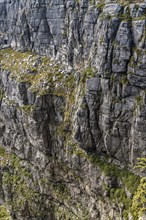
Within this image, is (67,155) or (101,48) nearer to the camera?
Result: (101,48)

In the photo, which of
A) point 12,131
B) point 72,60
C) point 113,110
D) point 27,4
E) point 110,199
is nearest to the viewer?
point 113,110

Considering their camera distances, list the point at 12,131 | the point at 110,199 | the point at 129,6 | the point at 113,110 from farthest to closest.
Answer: the point at 12,131, the point at 110,199, the point at 113,110, the point at 129,6

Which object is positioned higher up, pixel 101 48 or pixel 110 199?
pixel 101 48

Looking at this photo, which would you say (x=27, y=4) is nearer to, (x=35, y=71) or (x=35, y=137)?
(x=35, y=71)

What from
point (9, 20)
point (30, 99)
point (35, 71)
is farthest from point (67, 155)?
point (9, 20)

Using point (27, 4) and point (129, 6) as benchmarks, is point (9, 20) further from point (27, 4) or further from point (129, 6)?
point (129, 6)

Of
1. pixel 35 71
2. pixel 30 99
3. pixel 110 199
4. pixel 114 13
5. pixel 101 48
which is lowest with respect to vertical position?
pixel 110 199
